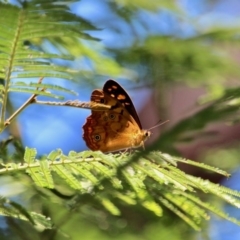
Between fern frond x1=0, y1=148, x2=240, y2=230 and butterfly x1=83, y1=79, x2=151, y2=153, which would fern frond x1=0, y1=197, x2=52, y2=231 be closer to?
fern frond x1=0, y1=148, x2=240, y2=230

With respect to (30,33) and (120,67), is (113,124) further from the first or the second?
(120,67)

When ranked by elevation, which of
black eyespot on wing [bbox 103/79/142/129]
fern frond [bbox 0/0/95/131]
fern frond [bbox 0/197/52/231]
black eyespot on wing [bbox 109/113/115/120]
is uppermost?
fern frond [bbox 0/0/95/131]

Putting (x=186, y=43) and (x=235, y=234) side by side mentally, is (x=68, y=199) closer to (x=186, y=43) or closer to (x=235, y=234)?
(x=235, y=234)

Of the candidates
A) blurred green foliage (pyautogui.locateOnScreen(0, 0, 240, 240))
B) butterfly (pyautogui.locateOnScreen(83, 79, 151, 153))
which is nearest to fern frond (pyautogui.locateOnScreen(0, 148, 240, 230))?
blurred green foliage (pyautogui.locateOnScreen(0, 0, 240, 240))

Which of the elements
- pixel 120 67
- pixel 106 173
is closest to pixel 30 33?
pixel 106 173

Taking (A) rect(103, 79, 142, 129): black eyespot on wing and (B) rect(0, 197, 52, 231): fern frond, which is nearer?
(B) rect(0, 197, 52, 231): fern frond

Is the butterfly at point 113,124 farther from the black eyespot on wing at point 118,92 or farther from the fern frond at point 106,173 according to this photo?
the fern frond at point 106,173

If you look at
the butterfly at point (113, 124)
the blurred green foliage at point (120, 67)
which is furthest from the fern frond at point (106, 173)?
the butterfly at point (113, 124)

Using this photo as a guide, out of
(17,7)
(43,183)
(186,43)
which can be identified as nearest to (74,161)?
(43,183)
